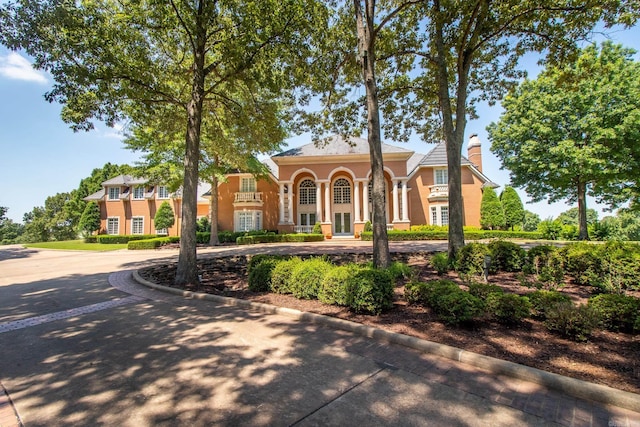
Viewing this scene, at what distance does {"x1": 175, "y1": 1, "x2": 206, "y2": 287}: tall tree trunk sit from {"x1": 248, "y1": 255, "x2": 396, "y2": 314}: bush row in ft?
6.82

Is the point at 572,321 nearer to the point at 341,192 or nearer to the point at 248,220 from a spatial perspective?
the point at 341,192

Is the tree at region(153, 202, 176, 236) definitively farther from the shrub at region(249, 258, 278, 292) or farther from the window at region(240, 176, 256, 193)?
the shrub at region(249, 258, 278, 292)

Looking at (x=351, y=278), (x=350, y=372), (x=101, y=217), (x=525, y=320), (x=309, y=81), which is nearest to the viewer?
(x=350, y=372)

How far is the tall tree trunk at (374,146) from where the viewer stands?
8.27 meters

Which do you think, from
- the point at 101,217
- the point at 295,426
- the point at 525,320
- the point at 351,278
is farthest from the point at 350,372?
the point at 101,217

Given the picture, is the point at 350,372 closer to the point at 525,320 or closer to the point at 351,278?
the point at 351,278

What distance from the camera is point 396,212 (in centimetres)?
2825

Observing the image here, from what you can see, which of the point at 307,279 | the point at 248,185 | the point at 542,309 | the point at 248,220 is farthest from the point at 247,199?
the point at 542,309

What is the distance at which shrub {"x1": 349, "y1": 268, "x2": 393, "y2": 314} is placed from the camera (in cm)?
531

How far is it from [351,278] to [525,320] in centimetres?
287

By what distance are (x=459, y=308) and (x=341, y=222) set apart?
88.9ft

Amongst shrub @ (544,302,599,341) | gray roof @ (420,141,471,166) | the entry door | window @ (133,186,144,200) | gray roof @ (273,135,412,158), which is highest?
gray roof @ (273,135,412,158)

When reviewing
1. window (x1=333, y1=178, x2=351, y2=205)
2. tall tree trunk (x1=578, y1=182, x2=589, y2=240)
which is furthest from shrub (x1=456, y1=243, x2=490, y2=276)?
window (x1=333, y1=178, x2=351, y2=205)

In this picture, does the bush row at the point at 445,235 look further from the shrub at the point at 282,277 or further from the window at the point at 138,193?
the window at the point at 138,193
